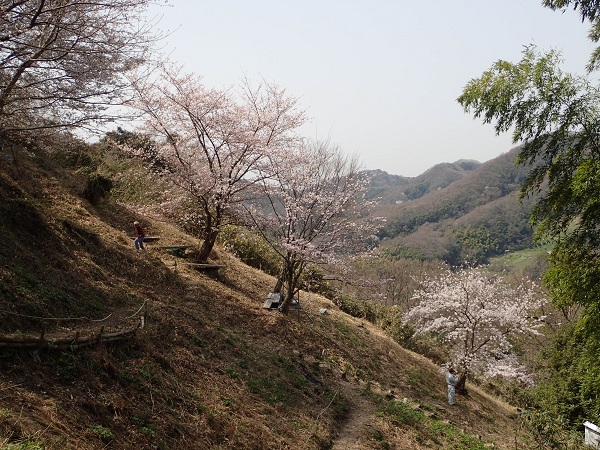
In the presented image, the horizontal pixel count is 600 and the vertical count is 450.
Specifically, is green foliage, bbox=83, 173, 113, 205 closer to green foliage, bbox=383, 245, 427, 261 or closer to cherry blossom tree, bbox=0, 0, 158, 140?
cherry blossom tree, bbox=0, 0, 158, 140

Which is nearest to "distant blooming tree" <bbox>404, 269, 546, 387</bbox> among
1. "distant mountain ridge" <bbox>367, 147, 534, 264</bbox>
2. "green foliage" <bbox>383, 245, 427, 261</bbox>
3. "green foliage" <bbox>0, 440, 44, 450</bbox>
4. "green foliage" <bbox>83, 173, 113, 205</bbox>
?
"green foliage" <bbox>83, 173, 113, 205</bbox>

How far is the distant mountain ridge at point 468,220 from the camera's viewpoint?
88.0 meters

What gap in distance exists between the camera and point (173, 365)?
21.7 ft

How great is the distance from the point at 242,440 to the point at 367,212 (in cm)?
819

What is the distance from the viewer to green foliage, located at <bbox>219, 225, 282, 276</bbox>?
1795 centimetres

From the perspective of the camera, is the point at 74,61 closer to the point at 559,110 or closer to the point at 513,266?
the point at 559,110

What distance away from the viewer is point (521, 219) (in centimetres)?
9306

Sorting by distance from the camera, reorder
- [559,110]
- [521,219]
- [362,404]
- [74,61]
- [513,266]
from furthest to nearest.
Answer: [521,219], [513,266], [362,404], [74,61], [559,110]

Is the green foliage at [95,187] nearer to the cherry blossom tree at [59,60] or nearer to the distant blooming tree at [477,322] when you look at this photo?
the cherry blossom tree at [59,60]

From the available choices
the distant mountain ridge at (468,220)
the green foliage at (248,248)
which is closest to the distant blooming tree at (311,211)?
the green foliage at (248,248)

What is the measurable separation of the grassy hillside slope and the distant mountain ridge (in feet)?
214

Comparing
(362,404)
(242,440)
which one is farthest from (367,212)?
(242,440)

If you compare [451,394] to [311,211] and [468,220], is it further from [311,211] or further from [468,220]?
[468,220]

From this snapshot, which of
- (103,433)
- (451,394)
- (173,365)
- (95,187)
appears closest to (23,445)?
(103,433)
